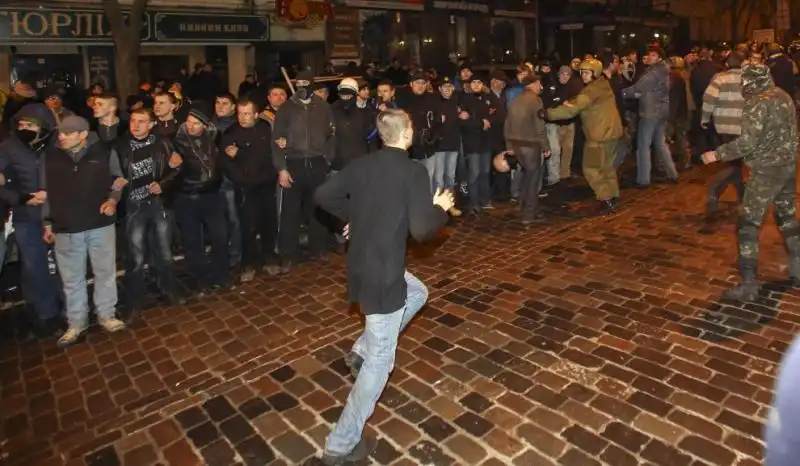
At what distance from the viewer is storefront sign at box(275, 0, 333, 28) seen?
53.3 feet

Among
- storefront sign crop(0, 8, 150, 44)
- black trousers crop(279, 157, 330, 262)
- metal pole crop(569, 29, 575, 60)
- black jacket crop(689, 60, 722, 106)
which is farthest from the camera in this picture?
metal pole crop(569, 29, 575, 60)

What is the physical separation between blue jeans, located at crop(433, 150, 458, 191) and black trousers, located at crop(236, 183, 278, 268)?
2.61 meters

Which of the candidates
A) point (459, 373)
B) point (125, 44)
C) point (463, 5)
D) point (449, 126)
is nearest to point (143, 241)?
point (459, 373)

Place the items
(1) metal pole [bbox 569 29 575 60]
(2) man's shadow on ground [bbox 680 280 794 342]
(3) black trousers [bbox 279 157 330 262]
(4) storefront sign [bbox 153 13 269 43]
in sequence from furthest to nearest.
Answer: (1) metal pole [bbox 569 29 575 60] < (4) storefront sign [bbox 153 13 269 43] < (3) black trousers [bbox 279 157 330 262] < (2) man's shadow on ground [bbox 680 280 794 342]

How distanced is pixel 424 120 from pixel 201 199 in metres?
3.26

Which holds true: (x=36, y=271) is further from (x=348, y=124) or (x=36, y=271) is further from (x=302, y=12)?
(x=302, y=12)

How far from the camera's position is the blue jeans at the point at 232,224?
7.05 metres

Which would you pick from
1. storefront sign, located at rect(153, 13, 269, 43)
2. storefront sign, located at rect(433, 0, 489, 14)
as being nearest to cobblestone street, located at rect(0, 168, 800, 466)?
storefront sign, located at rect(153, 13, 269, 43)

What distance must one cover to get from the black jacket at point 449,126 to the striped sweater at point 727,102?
11.0 ft

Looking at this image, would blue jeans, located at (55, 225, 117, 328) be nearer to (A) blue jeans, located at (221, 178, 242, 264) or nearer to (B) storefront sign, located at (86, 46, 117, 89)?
(A) blue jeans, located at (221, 178, 242, 264)

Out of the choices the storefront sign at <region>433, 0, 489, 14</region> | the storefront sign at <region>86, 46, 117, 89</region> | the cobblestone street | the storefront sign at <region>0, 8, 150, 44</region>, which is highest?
the storefront sign at <region>433, 0, 489, 14</region>

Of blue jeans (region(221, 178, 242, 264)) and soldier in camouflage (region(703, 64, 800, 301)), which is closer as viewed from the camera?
soldier in camouflage (region(703, 64, 800, 301))

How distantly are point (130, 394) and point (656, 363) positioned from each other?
3.94 meters

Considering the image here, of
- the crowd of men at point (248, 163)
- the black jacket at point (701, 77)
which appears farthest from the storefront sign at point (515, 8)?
the crowd of men at point (248, 163)
